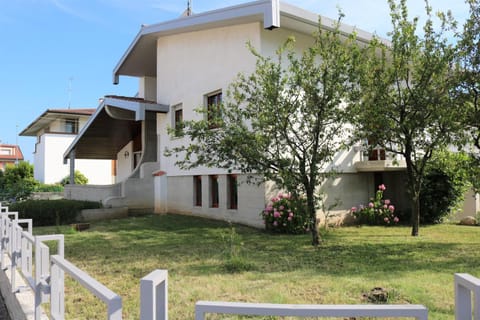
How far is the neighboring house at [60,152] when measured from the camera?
106 feet

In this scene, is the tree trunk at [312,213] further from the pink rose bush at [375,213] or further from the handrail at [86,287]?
the handrail at [86,287]

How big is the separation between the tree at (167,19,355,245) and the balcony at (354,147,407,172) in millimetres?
4700

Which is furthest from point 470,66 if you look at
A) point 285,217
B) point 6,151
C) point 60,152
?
point 6,151

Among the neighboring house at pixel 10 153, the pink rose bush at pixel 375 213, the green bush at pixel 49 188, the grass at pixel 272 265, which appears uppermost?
the neighboring house at pixel 10 153

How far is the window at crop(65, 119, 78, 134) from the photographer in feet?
110

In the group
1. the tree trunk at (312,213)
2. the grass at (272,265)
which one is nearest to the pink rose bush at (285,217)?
the grass at (272,265)

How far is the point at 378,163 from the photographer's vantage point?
42.3ft

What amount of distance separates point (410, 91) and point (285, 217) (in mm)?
4521

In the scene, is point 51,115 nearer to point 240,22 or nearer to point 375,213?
point 240,22

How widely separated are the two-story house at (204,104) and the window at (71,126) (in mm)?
15244

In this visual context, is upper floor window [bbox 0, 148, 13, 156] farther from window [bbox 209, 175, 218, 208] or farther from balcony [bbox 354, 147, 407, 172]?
balcony [bbox 354, 147, 407, 172]

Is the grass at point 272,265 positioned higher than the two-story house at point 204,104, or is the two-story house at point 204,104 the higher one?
the two-story house at point 204,104

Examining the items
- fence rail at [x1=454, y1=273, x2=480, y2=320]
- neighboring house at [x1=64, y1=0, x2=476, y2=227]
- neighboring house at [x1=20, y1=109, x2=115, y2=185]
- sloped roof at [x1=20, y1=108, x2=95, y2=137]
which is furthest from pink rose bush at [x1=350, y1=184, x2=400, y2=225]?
sloped roof at [x1=20, y1=108, x2=95, y2=137]

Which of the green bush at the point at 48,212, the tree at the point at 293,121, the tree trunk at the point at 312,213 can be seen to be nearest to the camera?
the tree at the point at 293,121
